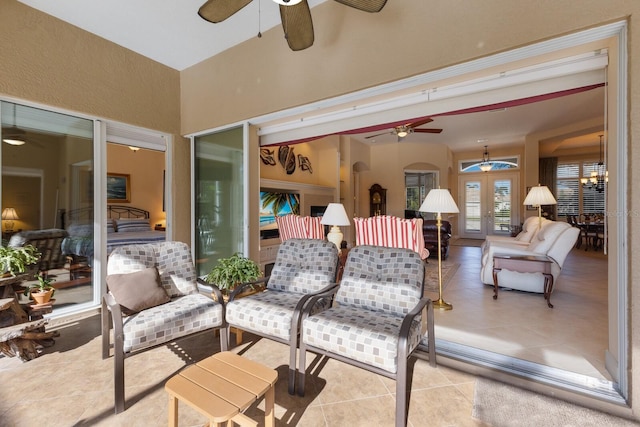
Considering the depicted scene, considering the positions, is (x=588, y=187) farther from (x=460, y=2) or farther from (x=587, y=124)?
(x=460, y=2)

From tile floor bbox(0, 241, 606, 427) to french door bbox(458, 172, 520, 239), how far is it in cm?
729

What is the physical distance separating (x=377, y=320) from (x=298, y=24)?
7.78ft

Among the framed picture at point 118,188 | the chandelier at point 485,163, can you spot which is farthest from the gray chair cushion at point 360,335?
the chandelier at point 485,163

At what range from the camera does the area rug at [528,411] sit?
64.6 inches

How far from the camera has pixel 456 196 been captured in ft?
34.0

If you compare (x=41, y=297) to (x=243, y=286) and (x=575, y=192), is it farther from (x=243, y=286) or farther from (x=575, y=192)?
(x=575, y=192)

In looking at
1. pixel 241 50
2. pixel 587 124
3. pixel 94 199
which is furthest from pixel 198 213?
pixel 587 124

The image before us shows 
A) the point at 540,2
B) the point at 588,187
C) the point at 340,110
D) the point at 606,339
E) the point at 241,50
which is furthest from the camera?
the point at 588,187

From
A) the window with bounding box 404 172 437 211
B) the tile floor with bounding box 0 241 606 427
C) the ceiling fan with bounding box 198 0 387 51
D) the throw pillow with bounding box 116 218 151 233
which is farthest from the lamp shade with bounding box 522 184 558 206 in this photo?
the throw pillow with bounding box 116 218 151 233

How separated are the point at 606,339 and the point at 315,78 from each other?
3.72 meters

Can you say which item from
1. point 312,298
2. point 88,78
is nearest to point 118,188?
point 88,78

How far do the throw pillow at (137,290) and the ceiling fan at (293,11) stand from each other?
6.95ft

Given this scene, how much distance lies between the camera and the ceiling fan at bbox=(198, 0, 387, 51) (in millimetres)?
2033

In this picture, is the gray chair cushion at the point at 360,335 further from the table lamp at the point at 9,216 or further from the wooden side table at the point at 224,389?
the table lamp at the point at 9,216
